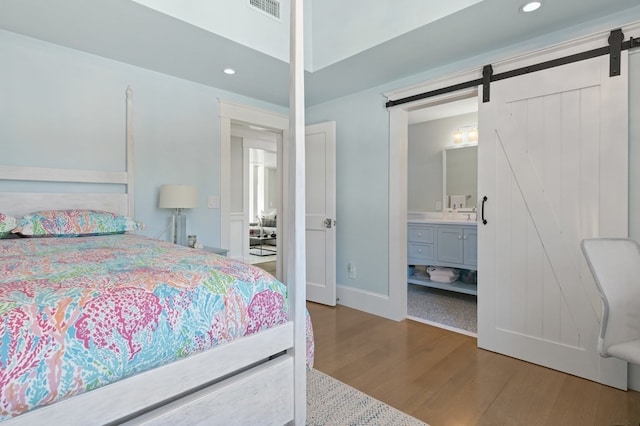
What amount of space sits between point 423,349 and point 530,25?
2.43m

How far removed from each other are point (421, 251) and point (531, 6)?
9.37 feet

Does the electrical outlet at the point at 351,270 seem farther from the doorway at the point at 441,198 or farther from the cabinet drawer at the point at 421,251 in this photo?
the cabinet drawer at the point at 421,251

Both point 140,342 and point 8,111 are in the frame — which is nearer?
point 140,342

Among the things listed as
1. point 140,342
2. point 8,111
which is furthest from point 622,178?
point 8,111

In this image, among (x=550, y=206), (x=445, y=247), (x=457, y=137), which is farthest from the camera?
(x=457, y=137)

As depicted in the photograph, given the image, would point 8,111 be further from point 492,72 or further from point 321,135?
point 492,72

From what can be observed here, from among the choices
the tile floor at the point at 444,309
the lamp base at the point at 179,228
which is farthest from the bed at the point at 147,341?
the tile floor at the point at 444,309

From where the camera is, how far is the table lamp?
277 centimetres

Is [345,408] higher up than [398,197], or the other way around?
[398,197]

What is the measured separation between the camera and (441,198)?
454 cm

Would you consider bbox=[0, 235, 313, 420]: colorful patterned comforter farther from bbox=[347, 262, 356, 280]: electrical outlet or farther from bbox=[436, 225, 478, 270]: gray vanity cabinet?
bbox=[436, 225, 478, 270]: gray vanity cabinet

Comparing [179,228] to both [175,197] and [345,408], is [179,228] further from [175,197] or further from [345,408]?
[345,408]

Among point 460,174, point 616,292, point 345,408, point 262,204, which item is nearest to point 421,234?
point 460,174

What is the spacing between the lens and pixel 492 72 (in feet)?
8.30
